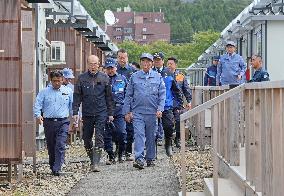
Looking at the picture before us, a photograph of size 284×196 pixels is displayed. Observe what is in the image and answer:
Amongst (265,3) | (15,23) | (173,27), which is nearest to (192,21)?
(173,27)

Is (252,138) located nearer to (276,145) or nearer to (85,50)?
(276,145)

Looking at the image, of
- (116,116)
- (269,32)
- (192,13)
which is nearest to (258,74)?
(116,116)

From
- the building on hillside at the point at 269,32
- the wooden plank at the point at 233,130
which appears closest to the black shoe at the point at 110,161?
the wooden plank at the point at 233,130

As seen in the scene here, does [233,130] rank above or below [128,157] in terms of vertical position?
above

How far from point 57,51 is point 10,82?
9677mm

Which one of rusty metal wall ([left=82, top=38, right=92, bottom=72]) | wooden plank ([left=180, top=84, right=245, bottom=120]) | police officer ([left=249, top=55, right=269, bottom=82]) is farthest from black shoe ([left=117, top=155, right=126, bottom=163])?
rusty metal wall ([left=82, top=38, right=92, bottom=72])

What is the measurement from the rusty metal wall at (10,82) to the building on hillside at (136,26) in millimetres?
134915

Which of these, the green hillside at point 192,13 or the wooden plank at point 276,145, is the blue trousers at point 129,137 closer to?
the wooden plank at point 276,145

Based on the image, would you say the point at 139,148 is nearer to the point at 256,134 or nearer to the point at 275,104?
the point at 256,134

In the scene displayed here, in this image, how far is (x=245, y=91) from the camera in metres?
8.85

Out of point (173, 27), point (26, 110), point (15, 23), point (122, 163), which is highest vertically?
point (173, 27)

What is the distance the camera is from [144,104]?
14.3m

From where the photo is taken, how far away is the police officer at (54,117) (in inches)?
551

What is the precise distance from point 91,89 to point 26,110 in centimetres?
122
